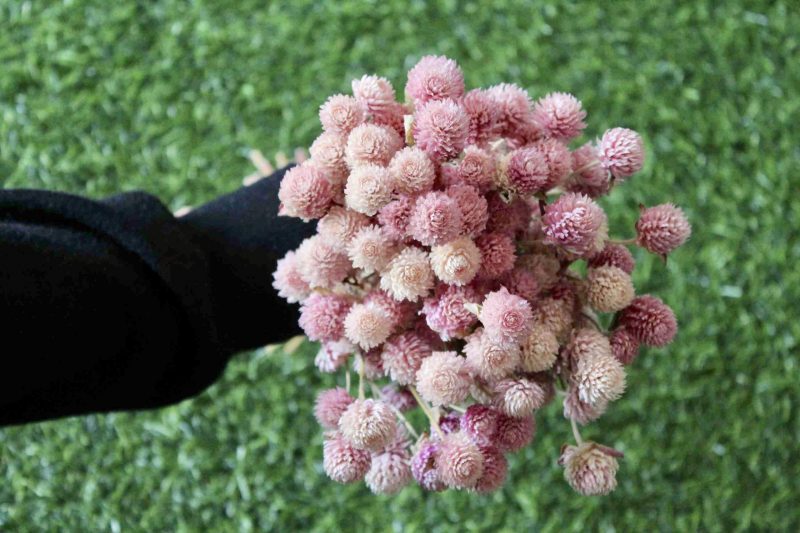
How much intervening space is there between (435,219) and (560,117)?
0.12 metres

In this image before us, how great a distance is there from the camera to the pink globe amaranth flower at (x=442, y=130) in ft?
1.41

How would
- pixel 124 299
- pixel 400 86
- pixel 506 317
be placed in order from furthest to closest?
pixel 400 86 → pixel 124 299 → pixel 506 317

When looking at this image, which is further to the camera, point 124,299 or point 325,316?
point 124,299

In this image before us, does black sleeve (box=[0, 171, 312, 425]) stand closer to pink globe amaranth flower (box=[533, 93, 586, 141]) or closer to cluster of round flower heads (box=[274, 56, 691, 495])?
cluster of round flower heads (box=[274, 56, 691, 495])

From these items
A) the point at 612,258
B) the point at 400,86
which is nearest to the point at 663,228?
the point at 612,258

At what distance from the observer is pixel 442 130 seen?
431mm

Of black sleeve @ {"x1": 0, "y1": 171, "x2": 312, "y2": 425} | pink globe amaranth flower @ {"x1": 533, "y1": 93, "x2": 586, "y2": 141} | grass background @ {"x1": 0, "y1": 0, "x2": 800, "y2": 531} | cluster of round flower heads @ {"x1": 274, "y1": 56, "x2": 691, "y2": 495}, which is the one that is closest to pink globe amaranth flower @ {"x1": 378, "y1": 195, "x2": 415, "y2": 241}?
cluster of round flower heads @ {"x1": 274, "y1": 56, "x2": 691, "y2": 495}

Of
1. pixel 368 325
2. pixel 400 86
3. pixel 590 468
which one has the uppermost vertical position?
pixel 368 325

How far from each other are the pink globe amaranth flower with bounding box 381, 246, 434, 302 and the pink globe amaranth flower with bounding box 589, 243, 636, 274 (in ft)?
0.37

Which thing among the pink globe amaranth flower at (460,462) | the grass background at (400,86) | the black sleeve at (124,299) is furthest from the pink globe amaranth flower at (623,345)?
the grass background at (400,86)

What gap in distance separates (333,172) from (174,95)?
2.52ft

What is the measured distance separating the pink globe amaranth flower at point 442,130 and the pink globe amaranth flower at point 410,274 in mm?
54

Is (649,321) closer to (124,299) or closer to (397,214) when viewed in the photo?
(397,214)

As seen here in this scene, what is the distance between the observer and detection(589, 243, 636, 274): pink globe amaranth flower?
496mm
